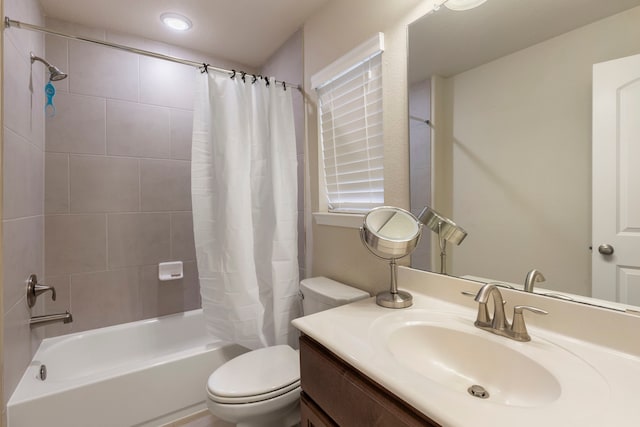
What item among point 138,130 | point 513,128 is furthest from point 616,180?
point 138,130

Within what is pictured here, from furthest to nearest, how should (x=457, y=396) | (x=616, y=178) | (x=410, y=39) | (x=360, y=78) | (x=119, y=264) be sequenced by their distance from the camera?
(x=119, y=264)
(x=360, y=78)
(x=410, y=39)
(x=616, y=178)
(x=457, y=396)

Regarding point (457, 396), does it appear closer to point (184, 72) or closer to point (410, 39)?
point (410, 39)

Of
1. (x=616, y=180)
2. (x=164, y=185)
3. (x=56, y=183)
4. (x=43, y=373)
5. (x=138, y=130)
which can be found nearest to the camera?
(x=616, y=180)

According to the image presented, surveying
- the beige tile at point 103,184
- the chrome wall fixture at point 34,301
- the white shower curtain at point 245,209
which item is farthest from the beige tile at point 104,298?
the white shower curtain at point 245,209

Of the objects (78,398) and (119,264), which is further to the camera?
(119,264)

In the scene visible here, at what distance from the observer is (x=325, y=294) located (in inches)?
56.1

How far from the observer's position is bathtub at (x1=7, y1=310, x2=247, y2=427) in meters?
1.29

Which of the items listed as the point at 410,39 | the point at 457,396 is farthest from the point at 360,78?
the point at 457,396

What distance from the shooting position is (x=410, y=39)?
120 centimetres

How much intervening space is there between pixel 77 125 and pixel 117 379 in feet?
5.20

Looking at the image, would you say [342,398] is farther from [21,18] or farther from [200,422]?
[21,18]

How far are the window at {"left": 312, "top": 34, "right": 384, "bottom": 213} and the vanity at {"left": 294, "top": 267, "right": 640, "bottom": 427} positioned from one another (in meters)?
0.64

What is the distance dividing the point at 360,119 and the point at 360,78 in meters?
0.21

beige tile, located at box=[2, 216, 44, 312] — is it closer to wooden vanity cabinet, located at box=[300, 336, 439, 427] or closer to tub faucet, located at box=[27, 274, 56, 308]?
tub faucet, located at box=[27, 274, 56, 308]
